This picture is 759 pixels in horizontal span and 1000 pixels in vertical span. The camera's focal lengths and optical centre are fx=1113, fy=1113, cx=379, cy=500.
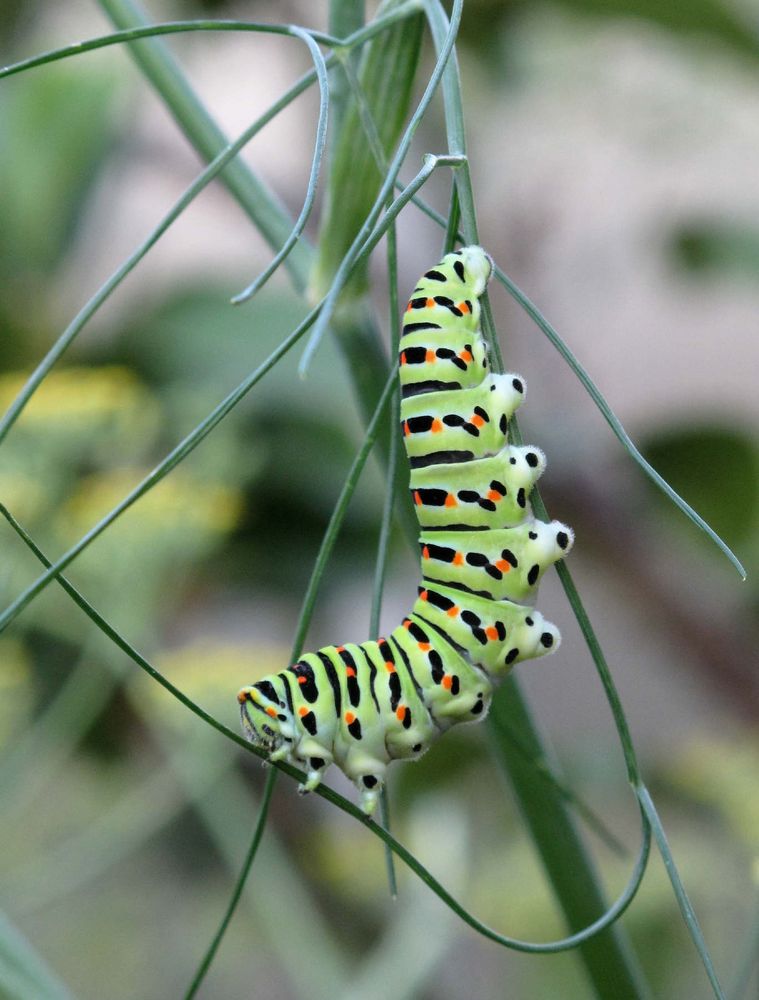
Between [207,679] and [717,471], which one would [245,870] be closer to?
[207,679]

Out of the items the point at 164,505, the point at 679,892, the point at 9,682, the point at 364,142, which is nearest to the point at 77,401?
the point at 164,505

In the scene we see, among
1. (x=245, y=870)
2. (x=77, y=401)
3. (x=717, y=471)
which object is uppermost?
(x=77, y=401)

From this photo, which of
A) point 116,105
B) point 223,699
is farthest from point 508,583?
point 116,105

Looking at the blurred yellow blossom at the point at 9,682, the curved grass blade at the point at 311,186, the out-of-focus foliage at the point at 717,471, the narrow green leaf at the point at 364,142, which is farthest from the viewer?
the out-of-focus foliage at the point at 717,471

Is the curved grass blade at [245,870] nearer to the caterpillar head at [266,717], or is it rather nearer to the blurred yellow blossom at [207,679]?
the caterpillar head at [266,717]

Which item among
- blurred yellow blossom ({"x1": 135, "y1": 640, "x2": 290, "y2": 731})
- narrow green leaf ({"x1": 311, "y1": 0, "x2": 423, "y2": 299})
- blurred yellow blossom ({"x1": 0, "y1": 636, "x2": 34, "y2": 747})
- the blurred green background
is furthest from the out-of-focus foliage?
narrow green leaf ({"x1": 311, "y1": 0, "x2": 423, "y2": 299})

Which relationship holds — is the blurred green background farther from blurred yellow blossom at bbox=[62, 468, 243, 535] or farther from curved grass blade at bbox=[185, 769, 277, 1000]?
curved grass blade at bbox=[185, 769, 277, 1000]

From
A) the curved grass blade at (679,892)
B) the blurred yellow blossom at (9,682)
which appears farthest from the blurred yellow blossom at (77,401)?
the curved grass blade at (679,892)
